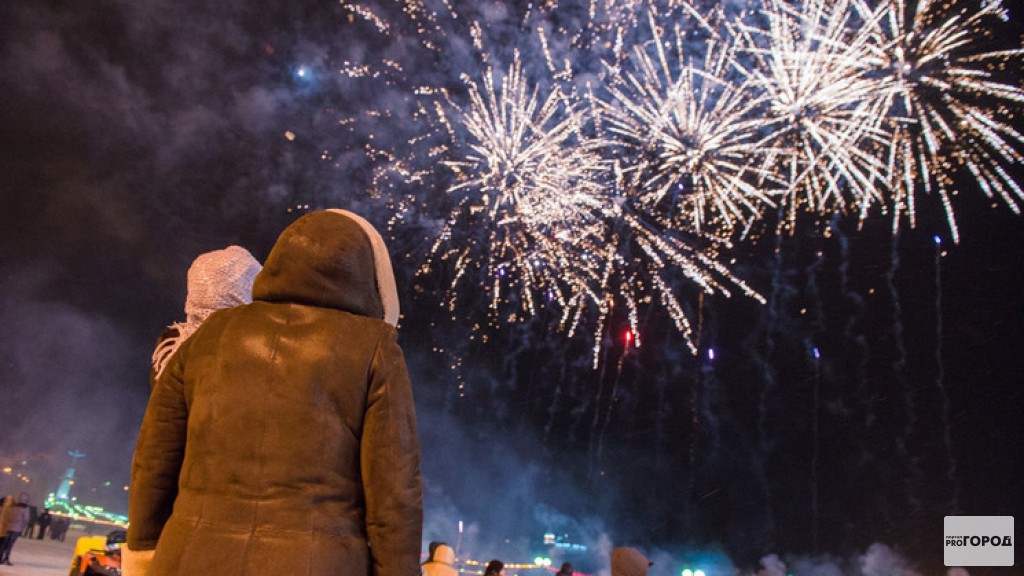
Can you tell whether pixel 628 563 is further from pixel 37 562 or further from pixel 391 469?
pixel 37 562

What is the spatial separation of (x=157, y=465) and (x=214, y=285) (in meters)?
1.15

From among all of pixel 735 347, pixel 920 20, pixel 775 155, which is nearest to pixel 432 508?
pixel 735 347

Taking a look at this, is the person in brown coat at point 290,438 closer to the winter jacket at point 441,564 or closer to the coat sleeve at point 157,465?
the coat sleeve at point 157,465

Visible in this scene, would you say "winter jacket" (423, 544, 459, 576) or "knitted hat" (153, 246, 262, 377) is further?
"winter jacket" (423, 544, 459, 576)

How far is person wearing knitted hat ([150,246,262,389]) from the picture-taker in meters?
2.96

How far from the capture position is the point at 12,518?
1093cm

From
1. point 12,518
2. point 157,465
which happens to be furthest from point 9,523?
point 157,465

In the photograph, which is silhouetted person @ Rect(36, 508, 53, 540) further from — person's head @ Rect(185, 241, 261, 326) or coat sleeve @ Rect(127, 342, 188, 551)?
coat sleeve @ Rect(127, 342, 188, 551)

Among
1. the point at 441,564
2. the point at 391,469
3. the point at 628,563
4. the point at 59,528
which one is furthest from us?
the point at 59,528

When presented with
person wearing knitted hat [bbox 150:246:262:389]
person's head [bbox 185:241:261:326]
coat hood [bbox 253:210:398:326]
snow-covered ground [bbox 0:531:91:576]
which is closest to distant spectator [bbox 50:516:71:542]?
snow-covered ground [bbox 0:531:91:576]

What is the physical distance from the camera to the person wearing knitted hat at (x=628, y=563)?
4562 mm

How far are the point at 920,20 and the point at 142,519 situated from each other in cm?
1848

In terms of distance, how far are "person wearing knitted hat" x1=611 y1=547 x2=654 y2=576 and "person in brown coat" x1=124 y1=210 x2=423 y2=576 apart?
123 inches

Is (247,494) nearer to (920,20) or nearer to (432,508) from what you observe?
(920,20)
